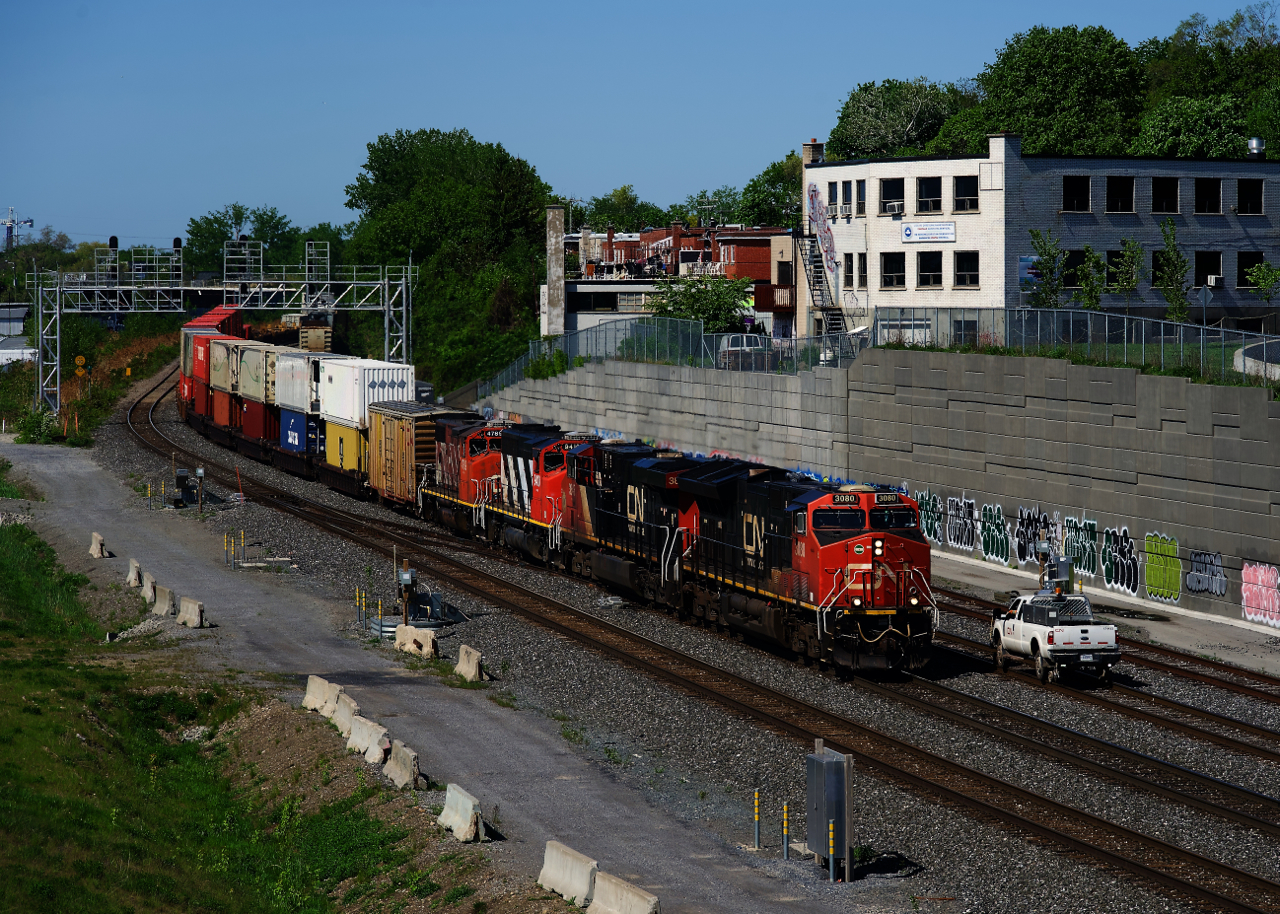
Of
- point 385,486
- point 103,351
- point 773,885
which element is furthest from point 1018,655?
point 103,351

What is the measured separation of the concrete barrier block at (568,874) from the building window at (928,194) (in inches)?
1887

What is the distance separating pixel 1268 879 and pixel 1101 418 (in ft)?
74.9

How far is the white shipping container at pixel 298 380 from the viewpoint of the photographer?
199ft

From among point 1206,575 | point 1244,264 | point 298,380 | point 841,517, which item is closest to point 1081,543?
point 1206,575

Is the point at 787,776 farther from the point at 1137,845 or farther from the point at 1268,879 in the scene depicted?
the point at 1268,879

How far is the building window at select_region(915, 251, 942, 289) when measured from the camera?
200 feet

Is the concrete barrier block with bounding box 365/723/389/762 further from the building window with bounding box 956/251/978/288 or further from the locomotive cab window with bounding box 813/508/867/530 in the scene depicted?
the building window with bounding box 956/251/978/288

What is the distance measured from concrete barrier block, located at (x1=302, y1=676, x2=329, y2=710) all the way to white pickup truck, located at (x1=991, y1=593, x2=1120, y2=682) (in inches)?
553

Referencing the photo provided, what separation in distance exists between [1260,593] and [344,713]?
73.3ft

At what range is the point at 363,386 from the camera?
56000mm

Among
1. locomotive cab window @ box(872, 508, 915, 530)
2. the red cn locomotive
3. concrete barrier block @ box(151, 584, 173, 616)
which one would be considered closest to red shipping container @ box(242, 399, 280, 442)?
the red cn locomotive

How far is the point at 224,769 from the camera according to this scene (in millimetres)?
25188

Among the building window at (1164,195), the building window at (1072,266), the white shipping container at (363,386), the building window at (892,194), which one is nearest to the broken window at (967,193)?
the building window at (892,194)

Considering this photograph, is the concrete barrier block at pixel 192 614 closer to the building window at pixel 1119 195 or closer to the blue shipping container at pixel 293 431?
the blue shipping container at pixel 293 431
